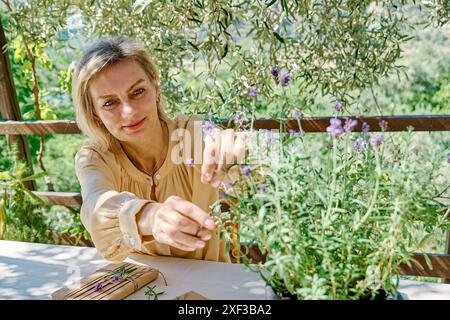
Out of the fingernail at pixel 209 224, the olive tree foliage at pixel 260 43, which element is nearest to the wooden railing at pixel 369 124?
the olive tree foliage at pixel 260 43

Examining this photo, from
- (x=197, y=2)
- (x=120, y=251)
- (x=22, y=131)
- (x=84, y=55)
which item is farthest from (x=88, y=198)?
(x=22, y=131)

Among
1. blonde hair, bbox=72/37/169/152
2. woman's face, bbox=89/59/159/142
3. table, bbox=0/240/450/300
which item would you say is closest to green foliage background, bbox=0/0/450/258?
blonde hair, bbox=72/37/169/152

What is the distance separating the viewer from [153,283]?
4.06 feet

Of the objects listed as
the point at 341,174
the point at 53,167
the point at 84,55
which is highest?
the point at 84,55

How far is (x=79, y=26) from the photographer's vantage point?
3.01 m

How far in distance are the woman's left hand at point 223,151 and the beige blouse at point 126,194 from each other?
0.15 metres

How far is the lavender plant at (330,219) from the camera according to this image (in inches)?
33.6

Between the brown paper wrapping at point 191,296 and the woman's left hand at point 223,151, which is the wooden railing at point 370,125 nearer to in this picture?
the woman's left hand at point 223,151

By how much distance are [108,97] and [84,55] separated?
184 millimetres

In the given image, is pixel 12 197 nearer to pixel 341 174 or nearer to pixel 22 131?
pixel 22 131

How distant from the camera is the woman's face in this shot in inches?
58.1

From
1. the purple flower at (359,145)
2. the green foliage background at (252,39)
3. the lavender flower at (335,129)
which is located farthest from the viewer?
the green foliage background at (252,39)

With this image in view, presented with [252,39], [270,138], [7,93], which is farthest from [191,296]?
[7,93]

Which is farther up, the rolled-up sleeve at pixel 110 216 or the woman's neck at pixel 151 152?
the woman's neck at pixel 151 152
